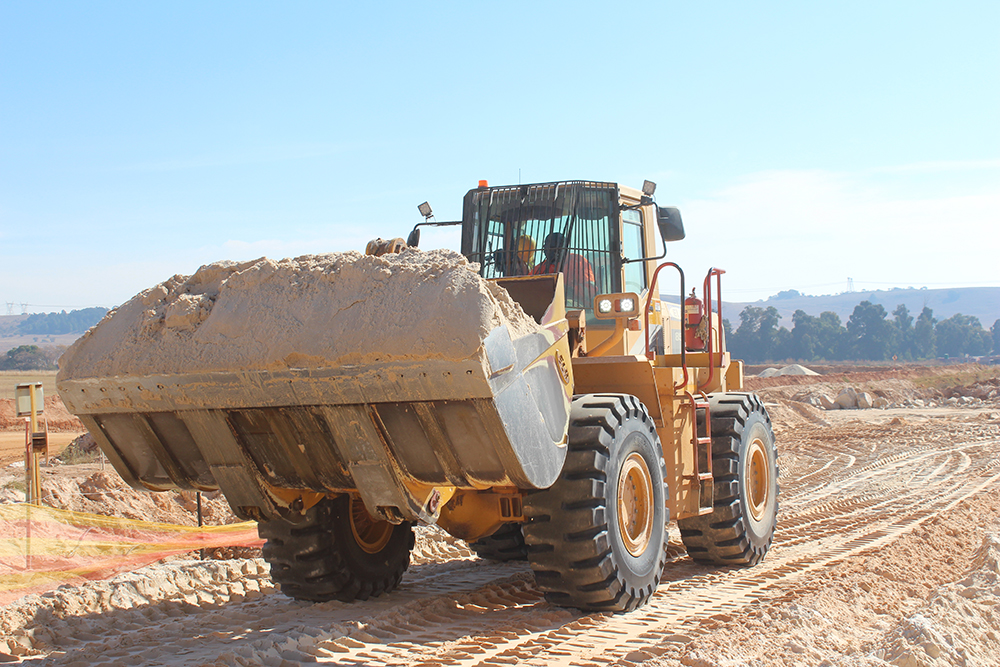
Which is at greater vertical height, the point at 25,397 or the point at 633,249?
the point at 633,249

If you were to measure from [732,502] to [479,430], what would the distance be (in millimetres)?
3386

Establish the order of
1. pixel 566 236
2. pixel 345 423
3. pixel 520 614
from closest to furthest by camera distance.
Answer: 1. pixel 345 423
2. pixel 520 614
3. pixel 566 236

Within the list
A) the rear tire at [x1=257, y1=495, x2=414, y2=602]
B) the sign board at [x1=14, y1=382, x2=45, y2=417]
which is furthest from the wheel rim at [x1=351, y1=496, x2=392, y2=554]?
the sign board at [x1=14, y1=382, x2=45, y2=417]

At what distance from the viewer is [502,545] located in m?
7.66

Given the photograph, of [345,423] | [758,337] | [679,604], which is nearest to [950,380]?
[679,604]

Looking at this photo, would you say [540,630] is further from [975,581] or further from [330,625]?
[975,581]

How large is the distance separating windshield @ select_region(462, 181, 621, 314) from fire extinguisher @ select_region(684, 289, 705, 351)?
1.16 m

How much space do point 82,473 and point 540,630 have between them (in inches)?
440

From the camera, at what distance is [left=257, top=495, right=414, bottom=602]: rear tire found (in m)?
5.88

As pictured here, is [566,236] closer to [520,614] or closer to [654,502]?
[654,502]

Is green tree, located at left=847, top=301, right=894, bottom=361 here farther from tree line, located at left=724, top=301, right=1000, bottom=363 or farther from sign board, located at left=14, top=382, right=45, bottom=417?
sign board, located at left=14, top=382, right=45, bottom=417

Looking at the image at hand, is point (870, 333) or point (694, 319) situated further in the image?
point (870, 333)

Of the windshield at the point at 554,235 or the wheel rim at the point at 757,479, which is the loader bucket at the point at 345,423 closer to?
the windshield at the point at 554,235

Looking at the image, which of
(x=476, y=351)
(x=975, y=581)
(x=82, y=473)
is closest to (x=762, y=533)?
(x=975, y=581)
